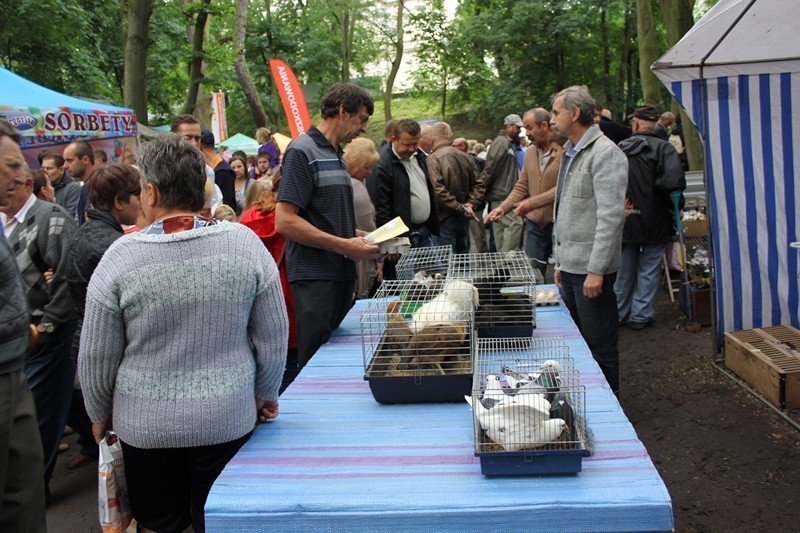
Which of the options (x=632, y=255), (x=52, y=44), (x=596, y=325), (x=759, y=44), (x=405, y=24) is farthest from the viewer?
(x=405, y=24)

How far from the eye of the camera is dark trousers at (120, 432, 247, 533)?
2098 millimetres

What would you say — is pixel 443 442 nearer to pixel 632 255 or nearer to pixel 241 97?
pixel 632 255

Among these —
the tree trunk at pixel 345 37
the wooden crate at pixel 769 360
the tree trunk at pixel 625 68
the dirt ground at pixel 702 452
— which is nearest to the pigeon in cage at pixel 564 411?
the dirt ground at pixel 702 452

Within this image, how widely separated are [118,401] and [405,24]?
3071 centimetres

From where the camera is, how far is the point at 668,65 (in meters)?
4.53

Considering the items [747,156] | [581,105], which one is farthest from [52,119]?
[747,156]

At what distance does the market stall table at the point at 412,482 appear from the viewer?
1668mm

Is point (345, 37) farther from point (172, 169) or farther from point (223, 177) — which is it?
point (172, 169)

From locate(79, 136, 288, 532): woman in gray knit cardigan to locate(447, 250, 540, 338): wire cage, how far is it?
119 centimetres

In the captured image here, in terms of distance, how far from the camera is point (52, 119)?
7719 millimetres

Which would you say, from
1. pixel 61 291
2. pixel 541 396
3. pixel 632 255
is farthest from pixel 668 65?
pixel 61 291

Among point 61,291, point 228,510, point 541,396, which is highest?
point 61,291

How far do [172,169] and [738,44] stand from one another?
4030mm

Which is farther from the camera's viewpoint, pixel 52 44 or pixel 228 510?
pixel 52 44
